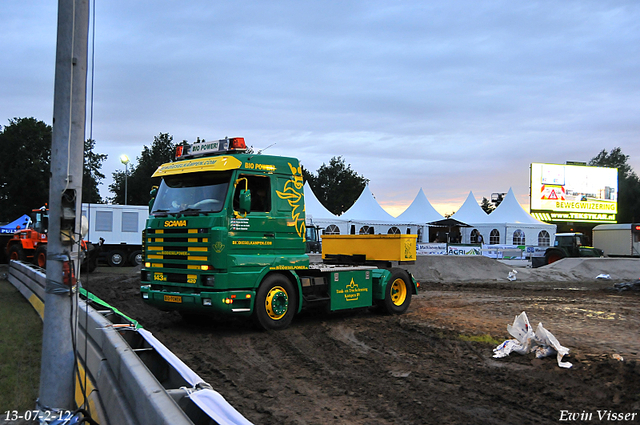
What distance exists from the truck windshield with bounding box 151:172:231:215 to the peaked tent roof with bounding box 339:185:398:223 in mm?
27348

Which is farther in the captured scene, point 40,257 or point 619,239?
point 619,239

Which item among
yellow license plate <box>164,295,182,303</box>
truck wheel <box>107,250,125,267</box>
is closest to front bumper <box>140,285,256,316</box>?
yellow license plate <box>164,295,182,303</box>

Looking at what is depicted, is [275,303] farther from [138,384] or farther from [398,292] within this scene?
[138,384]

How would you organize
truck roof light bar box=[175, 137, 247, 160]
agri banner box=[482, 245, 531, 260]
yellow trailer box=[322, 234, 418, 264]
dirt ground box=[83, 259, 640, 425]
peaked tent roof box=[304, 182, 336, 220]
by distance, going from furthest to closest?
peaked tent roof box=[304, 182, 336, 220]
agri banner box=[482, 245, 531, 260]
yellow trailer box=[322, 234, 418, 264]
truck roof light bar box=[175, 137, 247, 160]
dirt ground box=[83, 259, 640, 425]

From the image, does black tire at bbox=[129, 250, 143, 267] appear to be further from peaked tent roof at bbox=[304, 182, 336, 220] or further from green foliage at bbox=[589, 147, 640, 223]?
green foliage at bbox=[589, 147, 640, 223]

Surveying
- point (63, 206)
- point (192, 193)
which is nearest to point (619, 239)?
point (192, 193)

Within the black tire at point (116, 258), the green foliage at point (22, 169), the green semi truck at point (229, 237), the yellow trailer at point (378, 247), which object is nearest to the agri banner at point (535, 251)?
the yellow trailer at point (378, 247)

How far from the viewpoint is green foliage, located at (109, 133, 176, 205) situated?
61.6 meters

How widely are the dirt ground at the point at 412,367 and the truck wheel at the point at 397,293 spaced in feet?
1.09

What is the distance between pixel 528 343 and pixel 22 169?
53.8m

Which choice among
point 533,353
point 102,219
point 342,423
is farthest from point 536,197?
point 342,423

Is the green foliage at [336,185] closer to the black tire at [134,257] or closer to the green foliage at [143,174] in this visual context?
the green foliage at [143,174]

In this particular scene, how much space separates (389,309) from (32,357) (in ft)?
23.0

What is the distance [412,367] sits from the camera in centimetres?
678
